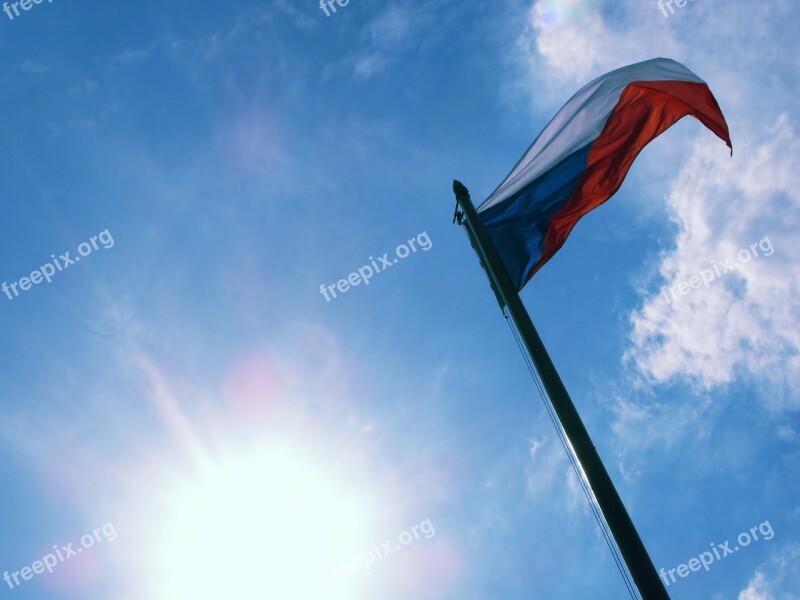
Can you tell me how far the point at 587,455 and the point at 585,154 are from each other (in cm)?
519

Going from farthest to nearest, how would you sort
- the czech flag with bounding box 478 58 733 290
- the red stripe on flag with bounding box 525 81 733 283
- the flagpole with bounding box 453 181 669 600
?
the red stripe on flag with bounding box 525 81 733 283 < the czech flag with bounding box 478 58 733 290 < the flagpole with bounding box 453 181 669 600

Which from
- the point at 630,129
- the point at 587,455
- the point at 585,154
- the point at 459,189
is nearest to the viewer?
the point at 587,455

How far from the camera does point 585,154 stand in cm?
843

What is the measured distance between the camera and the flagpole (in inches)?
160

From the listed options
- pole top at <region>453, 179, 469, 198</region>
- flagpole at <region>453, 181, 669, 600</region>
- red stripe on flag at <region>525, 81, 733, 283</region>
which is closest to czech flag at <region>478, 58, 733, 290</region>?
red stripe on flag at <region>525, 81, 733, 283</region>

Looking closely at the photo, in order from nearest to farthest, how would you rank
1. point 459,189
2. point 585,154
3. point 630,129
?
point 459,189 → point 585,154 → point 630,129

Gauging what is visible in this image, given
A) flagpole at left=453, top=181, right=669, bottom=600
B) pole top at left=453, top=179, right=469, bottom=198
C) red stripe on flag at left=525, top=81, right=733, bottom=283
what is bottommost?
flagpole at left=453, top=181, right=669, bottom=600

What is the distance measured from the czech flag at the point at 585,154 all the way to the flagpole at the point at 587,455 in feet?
6.63

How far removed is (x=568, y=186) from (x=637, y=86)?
1.93 metres

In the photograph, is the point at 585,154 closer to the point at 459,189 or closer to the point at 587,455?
the point at 459,189

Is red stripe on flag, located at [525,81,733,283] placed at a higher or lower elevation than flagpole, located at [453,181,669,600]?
higher

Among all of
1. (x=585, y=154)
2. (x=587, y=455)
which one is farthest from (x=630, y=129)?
(x=587, y=455)

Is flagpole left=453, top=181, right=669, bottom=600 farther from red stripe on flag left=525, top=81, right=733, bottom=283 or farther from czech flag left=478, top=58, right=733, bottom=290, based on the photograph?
red stripe on flag left=525, top=81, right=733, bottom=283

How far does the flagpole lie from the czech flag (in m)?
2.02
